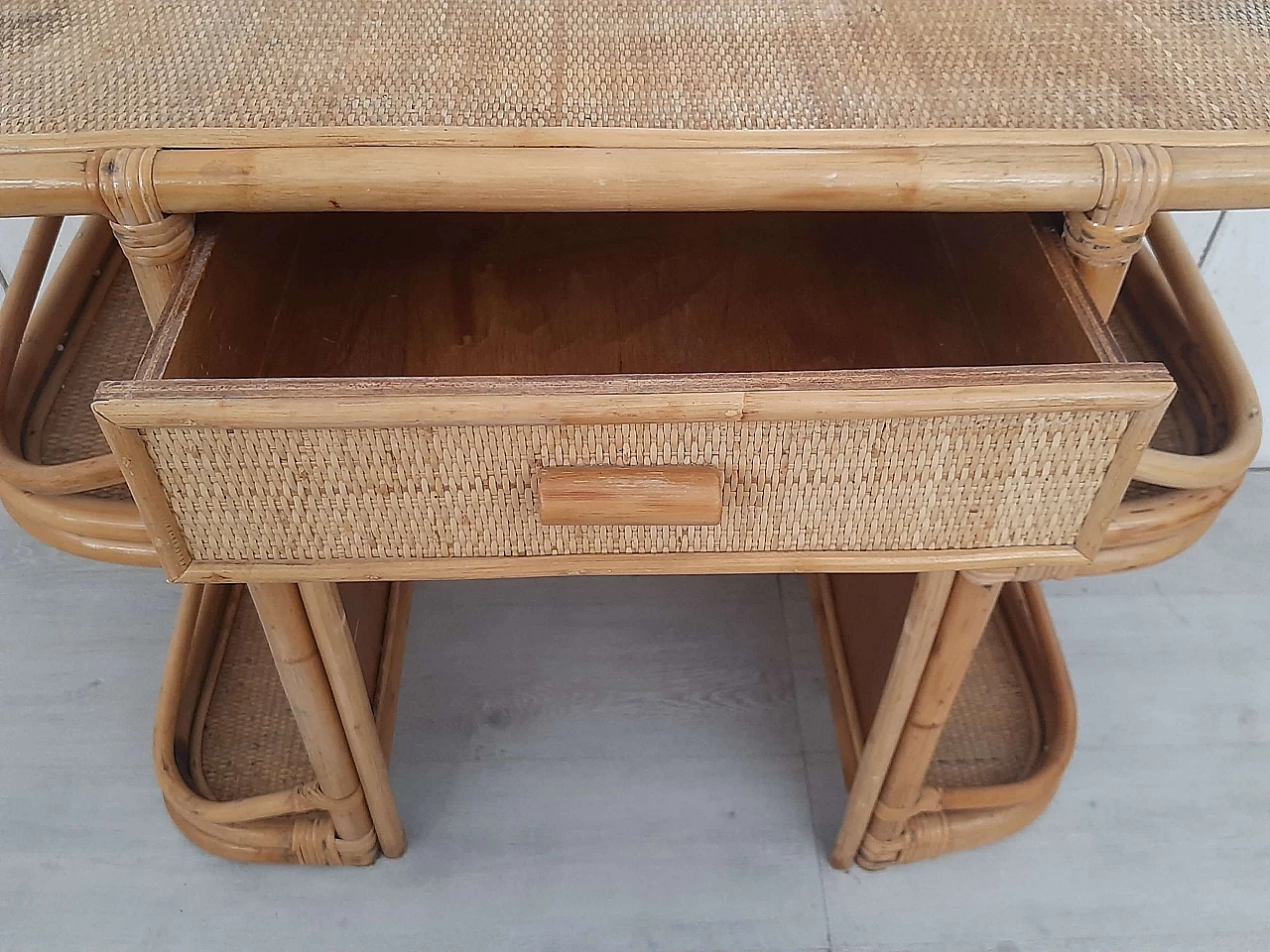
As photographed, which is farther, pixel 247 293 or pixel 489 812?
pixel 489 812

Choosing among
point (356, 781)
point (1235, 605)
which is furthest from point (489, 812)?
point (1235, 605)

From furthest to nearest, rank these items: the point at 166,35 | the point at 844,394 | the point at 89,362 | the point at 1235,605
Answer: the point at 1235,605 < the point at 89,362 < the point at 166,35 < the point at 844,394

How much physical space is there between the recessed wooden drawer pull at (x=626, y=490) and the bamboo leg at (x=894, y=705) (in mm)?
202

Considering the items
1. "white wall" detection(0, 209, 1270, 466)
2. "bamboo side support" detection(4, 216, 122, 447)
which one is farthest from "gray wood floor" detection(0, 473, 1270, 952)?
"bamboo side support" detection(4, 216, 122, 447)

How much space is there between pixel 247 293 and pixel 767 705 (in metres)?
0.58

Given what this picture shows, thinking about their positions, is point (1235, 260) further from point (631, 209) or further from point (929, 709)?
point (631, 209)

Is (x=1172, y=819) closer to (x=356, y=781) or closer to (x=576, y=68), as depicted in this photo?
(x=356, y=781)

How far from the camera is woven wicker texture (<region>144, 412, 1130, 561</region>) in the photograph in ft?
1.56

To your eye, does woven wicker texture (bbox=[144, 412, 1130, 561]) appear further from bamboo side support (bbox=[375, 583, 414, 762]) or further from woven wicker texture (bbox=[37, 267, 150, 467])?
bamboo side support (bbox=[375, 583, 414, 762])

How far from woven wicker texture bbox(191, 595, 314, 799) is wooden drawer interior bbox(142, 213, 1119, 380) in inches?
14.3

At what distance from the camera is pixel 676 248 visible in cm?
75

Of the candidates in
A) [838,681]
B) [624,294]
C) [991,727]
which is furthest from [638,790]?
[624,294]

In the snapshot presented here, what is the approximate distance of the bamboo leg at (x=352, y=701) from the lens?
2.08 ft

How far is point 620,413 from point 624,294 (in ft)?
0.89
